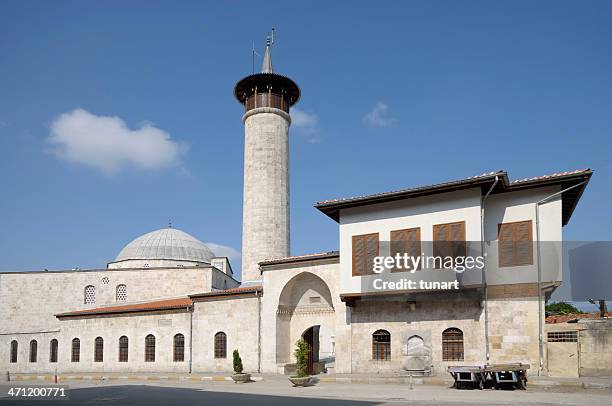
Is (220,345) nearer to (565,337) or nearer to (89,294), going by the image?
(565,337)

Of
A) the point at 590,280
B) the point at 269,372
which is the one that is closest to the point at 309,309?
the point at 269,372

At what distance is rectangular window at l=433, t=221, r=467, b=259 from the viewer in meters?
19.0

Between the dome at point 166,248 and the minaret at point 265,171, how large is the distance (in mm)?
11305

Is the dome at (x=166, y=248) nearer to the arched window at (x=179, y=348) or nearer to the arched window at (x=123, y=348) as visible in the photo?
the arched window at (x=123, y=348)

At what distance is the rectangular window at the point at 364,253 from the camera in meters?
20.7

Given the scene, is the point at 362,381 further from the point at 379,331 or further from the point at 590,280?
the point at 590,280

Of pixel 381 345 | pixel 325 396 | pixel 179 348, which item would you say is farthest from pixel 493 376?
pixel 179 348

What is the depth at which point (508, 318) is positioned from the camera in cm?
1866

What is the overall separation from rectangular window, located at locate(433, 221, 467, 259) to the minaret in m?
12.6

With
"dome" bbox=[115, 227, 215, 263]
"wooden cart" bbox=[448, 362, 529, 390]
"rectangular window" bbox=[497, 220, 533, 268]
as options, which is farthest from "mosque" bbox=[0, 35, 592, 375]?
"dome" bbox=[115, 227, 215, 263]

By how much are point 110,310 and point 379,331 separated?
15.2 m

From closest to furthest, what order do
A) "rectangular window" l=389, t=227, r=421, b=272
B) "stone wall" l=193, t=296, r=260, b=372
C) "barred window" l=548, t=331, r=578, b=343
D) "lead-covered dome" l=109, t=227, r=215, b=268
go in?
1. "barred window" l=548, t=331, r=578, b=343
2. "rectangular window" l=389, t=227, r=421, b=272
3. "stone wall" l=193, t=296, r=260, b=372
4. "lead-covered dome" l=109, t=227, r=215, b=268

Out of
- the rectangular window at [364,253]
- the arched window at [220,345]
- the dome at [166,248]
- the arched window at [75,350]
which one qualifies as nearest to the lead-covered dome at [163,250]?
the dome at [166,248]

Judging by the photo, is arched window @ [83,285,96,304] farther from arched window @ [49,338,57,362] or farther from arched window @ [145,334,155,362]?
arched window @ [145,334,155,362]
